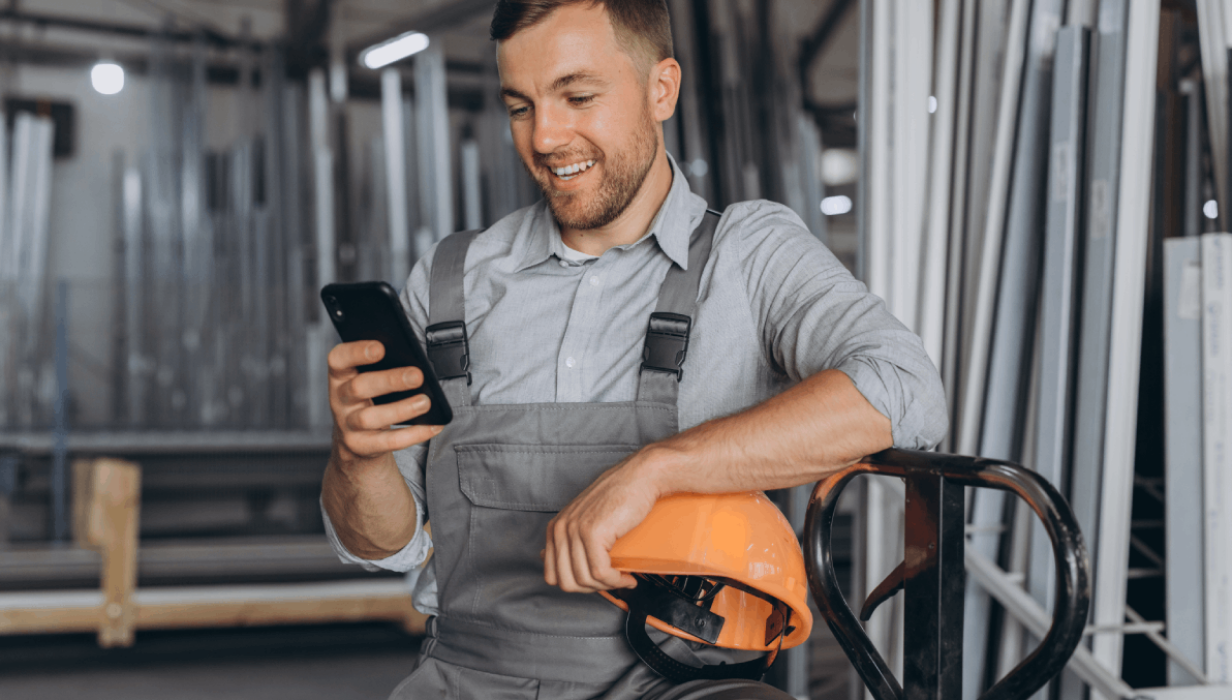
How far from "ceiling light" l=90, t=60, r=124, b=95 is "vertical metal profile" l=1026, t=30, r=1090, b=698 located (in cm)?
714

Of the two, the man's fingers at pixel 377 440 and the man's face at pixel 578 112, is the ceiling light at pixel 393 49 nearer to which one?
the man's face at pixel 578 112

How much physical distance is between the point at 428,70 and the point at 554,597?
18.7 feet

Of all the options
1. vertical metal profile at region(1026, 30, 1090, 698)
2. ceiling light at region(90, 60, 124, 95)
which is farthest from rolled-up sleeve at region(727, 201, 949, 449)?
ceiling light at region(90, 60, 124, 95)

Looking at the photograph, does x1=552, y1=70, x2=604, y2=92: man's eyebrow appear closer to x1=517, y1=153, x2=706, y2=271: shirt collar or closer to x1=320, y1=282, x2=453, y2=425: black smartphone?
x1=517, y1=153, x2=706, y2=271: shirt collar

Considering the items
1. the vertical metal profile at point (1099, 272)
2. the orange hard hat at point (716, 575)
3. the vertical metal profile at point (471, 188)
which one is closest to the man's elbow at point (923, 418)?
the orange hard hat at point (716, 575)

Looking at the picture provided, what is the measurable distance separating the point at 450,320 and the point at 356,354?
11.9 inches

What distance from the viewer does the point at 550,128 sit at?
1.25 meters

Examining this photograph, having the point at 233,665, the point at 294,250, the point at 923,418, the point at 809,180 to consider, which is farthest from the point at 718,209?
the point at 923,418

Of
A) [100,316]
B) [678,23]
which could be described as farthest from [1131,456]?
[100,316]

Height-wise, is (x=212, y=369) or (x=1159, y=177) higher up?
(x=1159, y=177)

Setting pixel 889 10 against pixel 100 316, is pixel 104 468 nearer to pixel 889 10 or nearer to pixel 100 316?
pixel 100 316

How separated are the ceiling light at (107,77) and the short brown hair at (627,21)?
23.0 ft

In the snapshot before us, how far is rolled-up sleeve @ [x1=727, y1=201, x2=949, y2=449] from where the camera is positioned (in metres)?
1.04

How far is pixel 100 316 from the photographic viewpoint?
6.27 m
